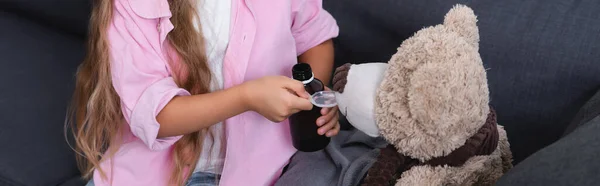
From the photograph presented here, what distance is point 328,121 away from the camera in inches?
35.4

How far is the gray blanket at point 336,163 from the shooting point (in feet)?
2.89

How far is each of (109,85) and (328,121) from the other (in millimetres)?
355

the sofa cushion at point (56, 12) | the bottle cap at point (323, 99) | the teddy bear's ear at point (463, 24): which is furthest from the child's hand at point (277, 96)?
the sofa cushion at point (56, 12)

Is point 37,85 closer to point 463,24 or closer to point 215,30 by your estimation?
point 215,30

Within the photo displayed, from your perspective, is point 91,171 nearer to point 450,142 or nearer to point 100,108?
point 100,108

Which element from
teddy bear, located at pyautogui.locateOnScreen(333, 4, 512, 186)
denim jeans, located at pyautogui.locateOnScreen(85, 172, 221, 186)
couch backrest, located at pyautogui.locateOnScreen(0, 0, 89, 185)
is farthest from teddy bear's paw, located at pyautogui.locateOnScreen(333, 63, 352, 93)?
couch backrest, located at pyautogui.locateOnScreen(0, 0, 89, 185)

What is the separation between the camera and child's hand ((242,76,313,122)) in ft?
2.68

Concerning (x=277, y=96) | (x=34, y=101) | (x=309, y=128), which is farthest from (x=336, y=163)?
(x=34, y=101)

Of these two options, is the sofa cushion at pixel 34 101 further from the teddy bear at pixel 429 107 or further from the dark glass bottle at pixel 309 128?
the teddy bear at pixel 429 107

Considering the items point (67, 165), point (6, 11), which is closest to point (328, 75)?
point (67, 165)

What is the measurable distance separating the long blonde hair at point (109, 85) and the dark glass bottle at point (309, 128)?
0.16 m

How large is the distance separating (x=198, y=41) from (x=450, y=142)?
428 mm

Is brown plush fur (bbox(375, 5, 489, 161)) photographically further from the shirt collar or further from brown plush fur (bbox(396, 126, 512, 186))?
the shirt collar

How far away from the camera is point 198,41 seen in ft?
3.01
